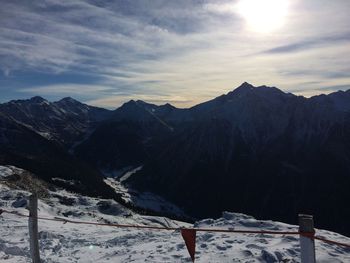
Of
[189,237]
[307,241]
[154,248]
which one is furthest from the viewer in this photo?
[154,248]

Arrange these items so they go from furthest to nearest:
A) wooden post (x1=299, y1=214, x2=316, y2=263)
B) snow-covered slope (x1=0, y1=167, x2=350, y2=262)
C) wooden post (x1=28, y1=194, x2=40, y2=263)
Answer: snow-covered slope (x1=0, y1=167, x2=350, y2=262) < wooden post (x1=28, y1=194, x2=40, y2=263) < wooden post (x1=299, y1=214, x2=316, y2=263)

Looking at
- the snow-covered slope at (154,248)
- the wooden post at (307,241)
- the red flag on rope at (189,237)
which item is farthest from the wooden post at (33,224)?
the wooden post at (307,241)

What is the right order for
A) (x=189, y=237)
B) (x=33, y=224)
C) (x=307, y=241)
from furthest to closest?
(x=33, y=224) → (x=189, y=237) → (x=307, y=241)

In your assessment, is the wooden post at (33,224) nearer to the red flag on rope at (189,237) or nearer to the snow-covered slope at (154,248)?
the snow-covered slope at (154,248)

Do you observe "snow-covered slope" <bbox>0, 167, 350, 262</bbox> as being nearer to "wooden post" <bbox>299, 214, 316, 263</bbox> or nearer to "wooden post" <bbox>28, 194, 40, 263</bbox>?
"wooden post" <bbox>28, 194, 40, 263</bbox>

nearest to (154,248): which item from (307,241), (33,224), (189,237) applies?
(33,224)

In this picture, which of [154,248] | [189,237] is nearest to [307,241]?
[189,237]

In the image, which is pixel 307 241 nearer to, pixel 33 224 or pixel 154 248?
pixel 33 224

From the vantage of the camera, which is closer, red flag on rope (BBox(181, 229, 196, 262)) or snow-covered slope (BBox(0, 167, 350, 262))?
red flag on rope (BBox(181, 229, 196, 262))

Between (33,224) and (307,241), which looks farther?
(33,224)

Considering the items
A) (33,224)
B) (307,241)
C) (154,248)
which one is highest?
(307,241)

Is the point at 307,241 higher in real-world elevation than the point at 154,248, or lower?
higher

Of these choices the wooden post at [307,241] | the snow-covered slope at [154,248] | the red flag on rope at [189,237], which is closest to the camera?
the wooden post at [307,241]

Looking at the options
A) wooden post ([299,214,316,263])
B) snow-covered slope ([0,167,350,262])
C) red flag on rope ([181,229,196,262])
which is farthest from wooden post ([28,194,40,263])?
wooden post ([299,214,316,263])
